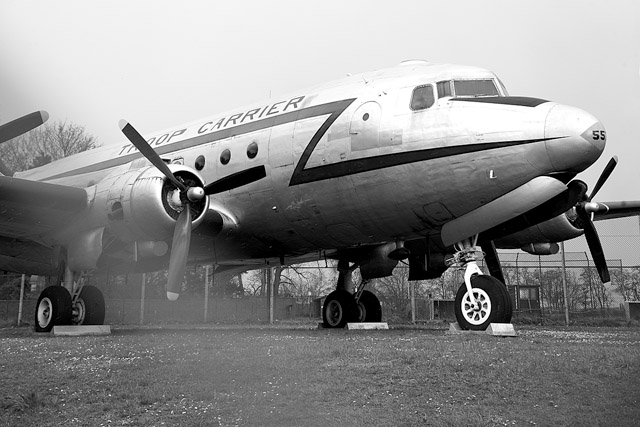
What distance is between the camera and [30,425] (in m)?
5.47

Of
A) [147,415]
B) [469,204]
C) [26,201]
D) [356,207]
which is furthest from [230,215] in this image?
[147,415]

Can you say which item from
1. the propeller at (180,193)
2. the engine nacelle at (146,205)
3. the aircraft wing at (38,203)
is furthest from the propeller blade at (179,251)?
the aircraft wing at (38,203)

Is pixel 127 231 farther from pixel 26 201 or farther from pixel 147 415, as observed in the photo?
pixel 147 415

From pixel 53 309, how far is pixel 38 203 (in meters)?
2.58

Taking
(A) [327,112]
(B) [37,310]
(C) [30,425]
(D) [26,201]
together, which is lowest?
(C) [30,425]

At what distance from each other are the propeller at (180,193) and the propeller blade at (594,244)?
7.88 metres

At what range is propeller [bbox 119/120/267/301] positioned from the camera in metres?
12.4

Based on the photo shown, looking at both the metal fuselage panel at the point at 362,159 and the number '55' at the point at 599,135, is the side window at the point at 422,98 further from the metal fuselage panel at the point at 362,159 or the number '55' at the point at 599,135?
the number '55' at the point at 599,135

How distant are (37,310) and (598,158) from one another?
12894mm

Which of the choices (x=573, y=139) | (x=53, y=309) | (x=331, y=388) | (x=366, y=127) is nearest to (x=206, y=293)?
(x=53, y=309)

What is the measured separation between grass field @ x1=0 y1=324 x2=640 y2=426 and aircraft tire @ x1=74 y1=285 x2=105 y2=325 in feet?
22.4

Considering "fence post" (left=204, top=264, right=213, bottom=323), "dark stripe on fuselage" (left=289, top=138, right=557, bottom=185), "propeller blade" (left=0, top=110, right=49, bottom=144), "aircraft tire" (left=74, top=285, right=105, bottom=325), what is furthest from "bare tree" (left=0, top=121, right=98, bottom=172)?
"fence post" (left=204, top=264, right=213, bottom=323)

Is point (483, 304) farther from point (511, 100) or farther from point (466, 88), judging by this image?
point (466, 88)

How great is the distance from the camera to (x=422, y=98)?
12031 millimetres
